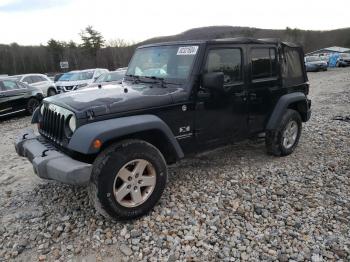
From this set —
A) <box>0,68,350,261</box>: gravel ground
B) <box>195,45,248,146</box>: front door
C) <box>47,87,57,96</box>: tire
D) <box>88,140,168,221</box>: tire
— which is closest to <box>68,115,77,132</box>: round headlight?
<box>88,140,168,221</box>: tire

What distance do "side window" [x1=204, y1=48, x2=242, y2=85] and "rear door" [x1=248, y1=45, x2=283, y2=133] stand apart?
0.24 m

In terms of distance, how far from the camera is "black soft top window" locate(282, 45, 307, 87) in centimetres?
545

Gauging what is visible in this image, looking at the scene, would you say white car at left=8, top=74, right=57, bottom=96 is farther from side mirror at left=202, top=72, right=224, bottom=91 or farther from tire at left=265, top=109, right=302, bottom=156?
side mirror at left=202, top=72, right=224, bottom=91

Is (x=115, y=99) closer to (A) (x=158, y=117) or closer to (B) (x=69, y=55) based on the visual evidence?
(A) (x=158, y=117)

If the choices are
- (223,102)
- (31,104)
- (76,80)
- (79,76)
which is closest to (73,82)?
(76,80)

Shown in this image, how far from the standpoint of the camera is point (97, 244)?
10.6ft

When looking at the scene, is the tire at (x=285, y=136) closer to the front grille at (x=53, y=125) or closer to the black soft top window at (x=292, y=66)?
the black soft top window at (x=292, y=66)

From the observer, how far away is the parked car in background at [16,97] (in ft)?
35.5

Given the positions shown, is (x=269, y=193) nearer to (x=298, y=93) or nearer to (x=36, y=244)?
(x=298, y=93)

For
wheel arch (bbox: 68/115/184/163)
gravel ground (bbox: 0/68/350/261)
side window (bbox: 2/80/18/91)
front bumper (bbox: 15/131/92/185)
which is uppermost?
side window (bbox: 2/80/18/91)

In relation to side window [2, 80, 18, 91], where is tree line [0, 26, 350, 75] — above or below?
above

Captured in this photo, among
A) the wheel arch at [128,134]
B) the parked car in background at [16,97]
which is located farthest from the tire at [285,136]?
the parked car in background at [16,97]

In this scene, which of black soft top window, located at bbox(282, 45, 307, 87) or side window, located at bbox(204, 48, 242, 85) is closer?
side window, located at bbox(204, 48, 242, 85)

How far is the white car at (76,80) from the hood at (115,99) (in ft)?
37.7
